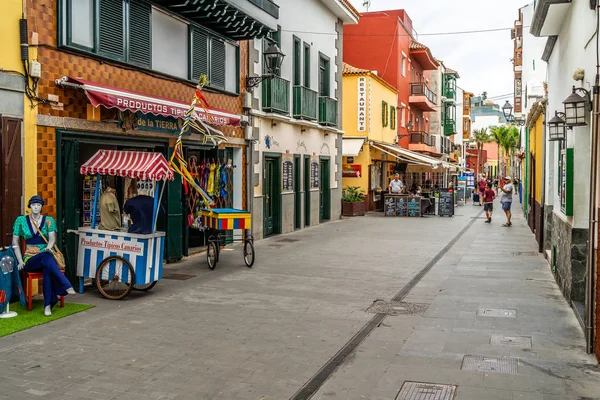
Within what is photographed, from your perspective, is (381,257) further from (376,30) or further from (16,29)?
(376,30)

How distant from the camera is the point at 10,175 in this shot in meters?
9.08

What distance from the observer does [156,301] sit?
32.0 feet

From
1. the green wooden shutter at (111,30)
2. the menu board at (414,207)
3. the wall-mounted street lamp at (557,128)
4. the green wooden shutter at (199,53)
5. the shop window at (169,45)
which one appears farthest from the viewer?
the menu board at (414,207)

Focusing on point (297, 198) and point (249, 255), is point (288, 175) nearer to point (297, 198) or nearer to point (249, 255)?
point (297, 198)

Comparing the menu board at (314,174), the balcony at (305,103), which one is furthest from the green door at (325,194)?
the balcony at (305,103)

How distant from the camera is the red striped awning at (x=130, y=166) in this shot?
9.94 m

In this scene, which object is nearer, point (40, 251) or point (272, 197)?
point (40, 251)

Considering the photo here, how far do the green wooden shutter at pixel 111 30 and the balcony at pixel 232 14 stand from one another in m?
1.42

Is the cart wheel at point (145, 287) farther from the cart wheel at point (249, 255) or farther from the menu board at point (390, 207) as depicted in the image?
the menu board at point (390, 207)

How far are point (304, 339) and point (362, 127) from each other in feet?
72.7

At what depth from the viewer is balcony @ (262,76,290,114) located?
17859 millimetres

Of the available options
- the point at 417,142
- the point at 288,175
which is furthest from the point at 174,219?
the point at 417,142

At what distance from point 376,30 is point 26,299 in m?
29.2

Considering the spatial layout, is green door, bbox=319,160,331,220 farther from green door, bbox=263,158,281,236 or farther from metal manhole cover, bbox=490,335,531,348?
metal manhole cover, bbox=490,335,531,348
